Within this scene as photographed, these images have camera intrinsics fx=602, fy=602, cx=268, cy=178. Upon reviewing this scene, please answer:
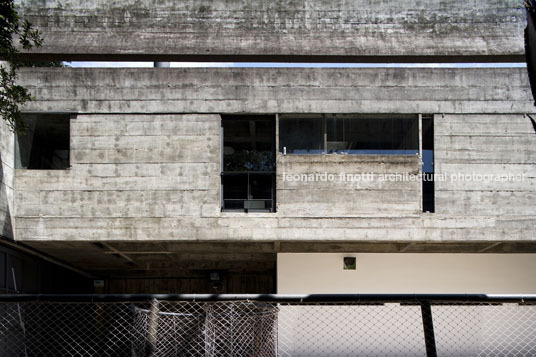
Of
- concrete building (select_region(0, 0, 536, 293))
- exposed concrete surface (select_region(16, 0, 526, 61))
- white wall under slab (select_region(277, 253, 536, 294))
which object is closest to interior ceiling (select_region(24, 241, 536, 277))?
white wall under slab (select_region(277, 253, 536, 294))

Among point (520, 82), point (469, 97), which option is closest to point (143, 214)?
point (469, 97)

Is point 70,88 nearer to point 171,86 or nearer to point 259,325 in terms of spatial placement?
point 171,86

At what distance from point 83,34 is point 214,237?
4466mm

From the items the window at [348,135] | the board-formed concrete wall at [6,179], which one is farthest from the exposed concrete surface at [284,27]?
the board-formed concrete wall at [6,179]

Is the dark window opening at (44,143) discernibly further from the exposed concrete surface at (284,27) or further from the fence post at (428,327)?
the fence post at (428,327)

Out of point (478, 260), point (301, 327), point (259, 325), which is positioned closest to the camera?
point (259, 325)

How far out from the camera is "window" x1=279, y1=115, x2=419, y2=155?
36.3 ft

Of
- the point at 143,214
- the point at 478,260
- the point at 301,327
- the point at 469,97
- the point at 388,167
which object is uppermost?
the point at 469,97

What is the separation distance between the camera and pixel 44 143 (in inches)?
443

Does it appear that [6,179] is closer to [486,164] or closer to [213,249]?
[213,249]

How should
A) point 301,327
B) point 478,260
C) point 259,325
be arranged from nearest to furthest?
point 259,325 → point 301,327 → point 478,260

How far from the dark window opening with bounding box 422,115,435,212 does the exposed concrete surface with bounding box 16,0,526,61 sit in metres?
1.30

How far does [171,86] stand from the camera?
428 inches

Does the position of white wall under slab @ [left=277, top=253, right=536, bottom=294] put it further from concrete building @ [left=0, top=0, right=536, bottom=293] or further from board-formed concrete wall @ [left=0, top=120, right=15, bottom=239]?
board-formed concrete wall @ [left=0, top=120, right=15, bottom=239]
